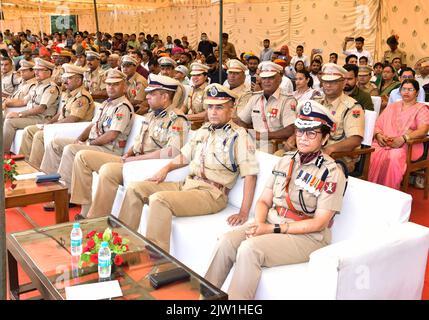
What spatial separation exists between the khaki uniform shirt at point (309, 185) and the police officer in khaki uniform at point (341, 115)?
118 cm

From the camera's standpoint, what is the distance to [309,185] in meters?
2.55

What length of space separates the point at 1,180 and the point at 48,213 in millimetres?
3660

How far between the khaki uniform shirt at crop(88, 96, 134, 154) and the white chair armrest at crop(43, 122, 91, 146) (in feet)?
1.35

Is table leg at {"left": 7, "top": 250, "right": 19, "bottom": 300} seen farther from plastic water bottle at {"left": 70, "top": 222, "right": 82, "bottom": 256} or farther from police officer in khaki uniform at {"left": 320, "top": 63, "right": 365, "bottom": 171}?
police officer in khaki uniform at {"left": 320, "top": 63, "right": 365, "bottom": 171}

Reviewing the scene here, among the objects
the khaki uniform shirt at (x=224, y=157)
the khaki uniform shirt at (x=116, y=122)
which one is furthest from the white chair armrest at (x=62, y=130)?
the khaki uniform shirt at (x=224, y=157)

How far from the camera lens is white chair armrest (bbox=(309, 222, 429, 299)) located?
2.03m

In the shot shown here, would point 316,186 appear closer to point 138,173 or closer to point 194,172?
point 194,172

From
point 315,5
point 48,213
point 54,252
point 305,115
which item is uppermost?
point 315,5

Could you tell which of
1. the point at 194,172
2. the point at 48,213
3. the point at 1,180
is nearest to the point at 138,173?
the point at 194,172

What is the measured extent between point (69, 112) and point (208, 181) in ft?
9.23

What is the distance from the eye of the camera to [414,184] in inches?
193

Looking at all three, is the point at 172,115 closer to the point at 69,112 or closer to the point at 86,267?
the point at 86,267

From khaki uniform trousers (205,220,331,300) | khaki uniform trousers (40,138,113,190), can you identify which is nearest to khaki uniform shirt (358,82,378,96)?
khaki uniform trousers (40,138,113,190)

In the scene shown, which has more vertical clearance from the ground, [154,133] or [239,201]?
[154,133]
